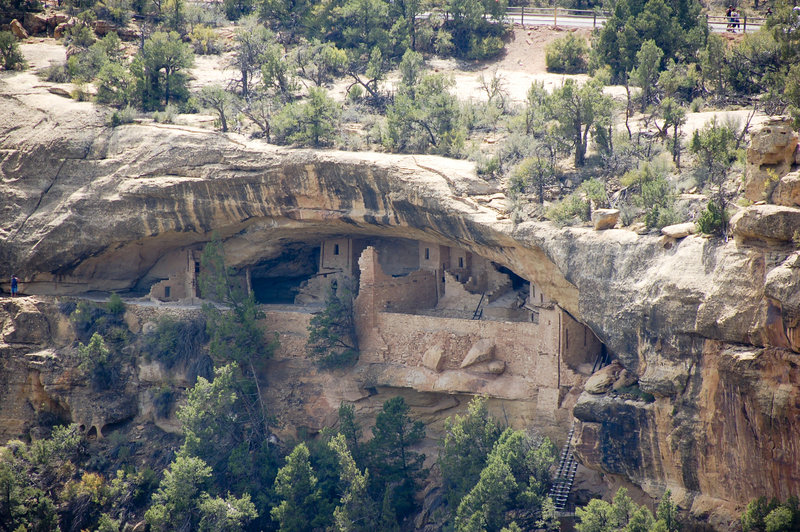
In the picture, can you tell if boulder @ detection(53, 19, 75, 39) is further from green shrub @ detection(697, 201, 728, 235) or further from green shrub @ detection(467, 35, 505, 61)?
green shrub @ detection(697, 201, 728, 235)

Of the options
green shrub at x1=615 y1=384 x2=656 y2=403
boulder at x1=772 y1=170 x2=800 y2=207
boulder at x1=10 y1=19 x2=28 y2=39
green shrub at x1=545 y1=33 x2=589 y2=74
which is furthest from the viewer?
boulder at x1=10 y1=19 x2=28 y2=39

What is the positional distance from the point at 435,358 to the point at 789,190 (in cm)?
1131

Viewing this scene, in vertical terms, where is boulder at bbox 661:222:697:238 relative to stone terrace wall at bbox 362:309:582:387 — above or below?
above

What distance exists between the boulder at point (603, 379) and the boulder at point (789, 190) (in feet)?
19.9

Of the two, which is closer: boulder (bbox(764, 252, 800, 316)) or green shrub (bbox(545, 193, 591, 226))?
boulder (bbox(764, 252, 800, 316))

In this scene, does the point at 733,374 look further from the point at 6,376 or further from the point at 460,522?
the point at 6,376

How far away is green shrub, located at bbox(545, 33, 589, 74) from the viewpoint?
36031mm

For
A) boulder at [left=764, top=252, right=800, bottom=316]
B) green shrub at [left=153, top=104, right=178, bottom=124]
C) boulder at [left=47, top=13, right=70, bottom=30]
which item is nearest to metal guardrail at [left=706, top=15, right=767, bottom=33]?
boulder at [left=764, top=252, right=800, bottom=316]

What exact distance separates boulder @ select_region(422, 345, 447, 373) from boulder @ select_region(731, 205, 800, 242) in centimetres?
1036

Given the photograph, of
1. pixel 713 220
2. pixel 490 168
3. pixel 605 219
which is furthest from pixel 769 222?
pixel 490 168

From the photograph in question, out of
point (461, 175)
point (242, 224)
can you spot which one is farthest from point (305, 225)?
point (461, 175)

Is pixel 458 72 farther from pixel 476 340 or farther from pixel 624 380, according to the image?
pixel 624 380

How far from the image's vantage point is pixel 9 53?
3338 centimetres

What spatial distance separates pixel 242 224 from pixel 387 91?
9087mm
